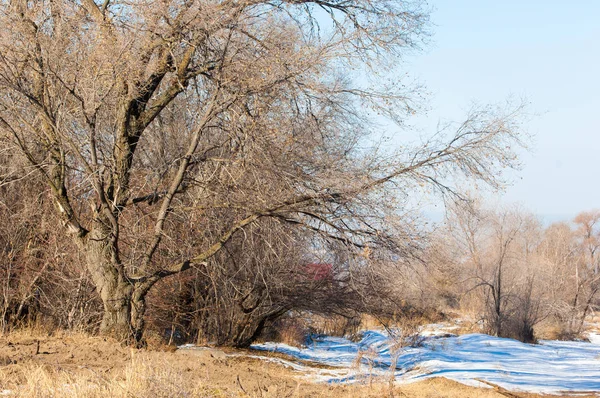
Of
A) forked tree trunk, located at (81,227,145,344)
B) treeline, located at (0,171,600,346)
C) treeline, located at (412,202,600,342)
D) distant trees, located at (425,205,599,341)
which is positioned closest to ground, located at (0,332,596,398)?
forked tree trunk, located at (81,227,145,344)

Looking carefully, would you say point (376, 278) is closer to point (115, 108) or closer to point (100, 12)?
point (115, 108)

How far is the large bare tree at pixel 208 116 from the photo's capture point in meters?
10.4

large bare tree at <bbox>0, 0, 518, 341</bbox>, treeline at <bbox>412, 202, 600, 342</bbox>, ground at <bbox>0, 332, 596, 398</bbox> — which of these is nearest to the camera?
ground at <bbox>0, 332, 596, 398</bbox>

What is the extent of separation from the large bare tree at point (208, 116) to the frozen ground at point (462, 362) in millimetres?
2709

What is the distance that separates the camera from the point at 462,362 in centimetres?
1731

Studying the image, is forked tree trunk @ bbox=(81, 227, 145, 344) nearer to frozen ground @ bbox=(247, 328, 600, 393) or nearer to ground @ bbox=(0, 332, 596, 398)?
ground @ bbox=(0, 332, 596, 398)

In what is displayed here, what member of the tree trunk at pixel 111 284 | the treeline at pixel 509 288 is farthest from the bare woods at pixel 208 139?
the treeline at pixel 509 288

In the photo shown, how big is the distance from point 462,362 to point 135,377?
40.6ft

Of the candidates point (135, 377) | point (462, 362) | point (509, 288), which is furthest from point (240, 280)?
point (509, 288)

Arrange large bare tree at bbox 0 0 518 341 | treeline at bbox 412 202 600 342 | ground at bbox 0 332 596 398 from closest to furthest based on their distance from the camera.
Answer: ground at bbox 0 332 596 398 → large bare tree at bbox 0 0 518 341 → treeline at bbox 412 202 600 342

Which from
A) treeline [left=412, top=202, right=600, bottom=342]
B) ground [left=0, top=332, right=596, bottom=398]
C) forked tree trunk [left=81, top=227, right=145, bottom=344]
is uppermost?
treeline [left=412, top=202, right=600, bottom=342]

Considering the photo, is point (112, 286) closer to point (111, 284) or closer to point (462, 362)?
point (111, 284)

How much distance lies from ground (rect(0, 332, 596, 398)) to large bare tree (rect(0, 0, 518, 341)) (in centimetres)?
190

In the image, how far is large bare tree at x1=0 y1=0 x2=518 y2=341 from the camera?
1038 centimetres
